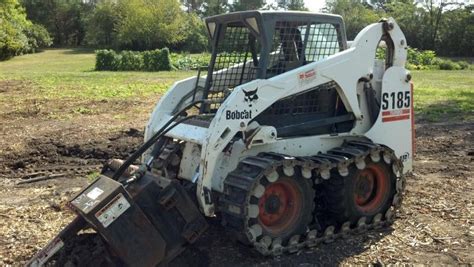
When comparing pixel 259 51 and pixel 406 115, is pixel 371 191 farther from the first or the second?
pixel 259 51

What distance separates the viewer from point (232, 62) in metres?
6.09

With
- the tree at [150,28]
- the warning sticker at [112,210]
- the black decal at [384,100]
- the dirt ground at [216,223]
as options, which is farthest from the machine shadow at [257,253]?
the tree at [150,28]

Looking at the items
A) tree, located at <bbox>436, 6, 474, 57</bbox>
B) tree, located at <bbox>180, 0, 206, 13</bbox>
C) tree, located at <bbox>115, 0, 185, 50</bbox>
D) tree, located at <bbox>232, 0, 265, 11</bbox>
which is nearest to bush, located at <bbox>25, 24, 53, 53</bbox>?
tree, located at <bbox>115, 0, 185, 50</bbox>

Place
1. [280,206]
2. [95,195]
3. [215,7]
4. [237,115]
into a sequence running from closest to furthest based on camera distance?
1. [95,195]
2. [237,115]
3. [280,206]
4. [215,7]

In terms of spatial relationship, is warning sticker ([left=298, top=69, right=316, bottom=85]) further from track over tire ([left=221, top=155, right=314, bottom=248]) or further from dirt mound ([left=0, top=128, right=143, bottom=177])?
dirt mound ([left=0, top=128, right=143, bottom=177])

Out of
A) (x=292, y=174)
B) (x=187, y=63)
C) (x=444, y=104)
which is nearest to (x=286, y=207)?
(x=292, y=174)

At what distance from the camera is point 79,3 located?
75250 millimetres

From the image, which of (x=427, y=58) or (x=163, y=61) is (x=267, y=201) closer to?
(x=163, y=61)

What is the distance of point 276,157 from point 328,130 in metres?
1.09

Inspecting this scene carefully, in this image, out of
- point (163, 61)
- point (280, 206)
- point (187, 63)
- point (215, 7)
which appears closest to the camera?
point (280, 206)

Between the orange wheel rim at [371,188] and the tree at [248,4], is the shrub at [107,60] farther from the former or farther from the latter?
the tree at [248,4]

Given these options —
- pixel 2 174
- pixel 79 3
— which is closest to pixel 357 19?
pixel 79 3

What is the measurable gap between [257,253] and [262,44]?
1992mm

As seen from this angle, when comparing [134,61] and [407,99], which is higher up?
[407,99]
